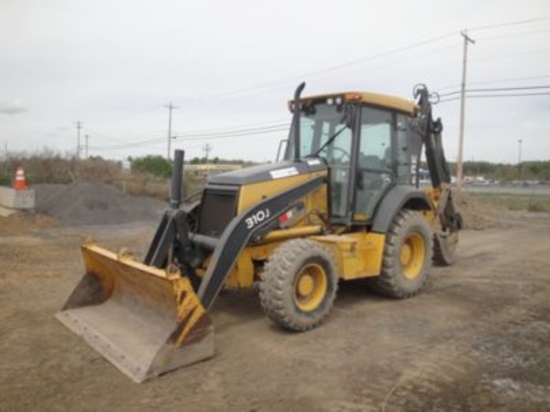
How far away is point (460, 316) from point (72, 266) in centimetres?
628

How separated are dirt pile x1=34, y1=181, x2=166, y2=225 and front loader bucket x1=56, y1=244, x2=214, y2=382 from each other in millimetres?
9529

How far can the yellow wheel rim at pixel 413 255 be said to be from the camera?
7.38 m

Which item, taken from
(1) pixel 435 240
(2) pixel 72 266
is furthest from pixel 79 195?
(1) pixel 435 240

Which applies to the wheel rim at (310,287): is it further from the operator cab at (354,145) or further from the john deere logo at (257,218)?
the operator cab at (354,145)

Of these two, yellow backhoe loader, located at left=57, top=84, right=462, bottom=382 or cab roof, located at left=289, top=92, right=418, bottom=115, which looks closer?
yellow backhoe loader, located at left=57, top=84, right=462, bottom=382

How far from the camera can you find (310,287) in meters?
5.79

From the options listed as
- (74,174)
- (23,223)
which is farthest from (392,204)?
(74,174)

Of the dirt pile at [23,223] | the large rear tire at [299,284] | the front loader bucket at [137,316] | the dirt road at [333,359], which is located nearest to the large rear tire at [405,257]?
the dirt road at [333,359]

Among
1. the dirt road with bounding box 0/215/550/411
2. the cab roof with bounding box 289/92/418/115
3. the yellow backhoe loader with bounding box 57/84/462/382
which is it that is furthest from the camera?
the cab roof with bounding box 289/92/418/115

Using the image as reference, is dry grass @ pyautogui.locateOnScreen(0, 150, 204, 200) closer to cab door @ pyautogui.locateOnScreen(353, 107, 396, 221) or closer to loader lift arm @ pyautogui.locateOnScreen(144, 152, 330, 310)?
cab door @ pyautogui.locateOnScreen(353, 107, 396, 221)

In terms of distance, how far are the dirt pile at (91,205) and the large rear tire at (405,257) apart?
9.53 metres

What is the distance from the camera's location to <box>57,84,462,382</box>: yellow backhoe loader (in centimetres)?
500

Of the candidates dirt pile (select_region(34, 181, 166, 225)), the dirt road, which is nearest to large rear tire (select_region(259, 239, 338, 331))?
the dirt road

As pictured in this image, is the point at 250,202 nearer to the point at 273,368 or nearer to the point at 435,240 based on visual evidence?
the point at 273,368
